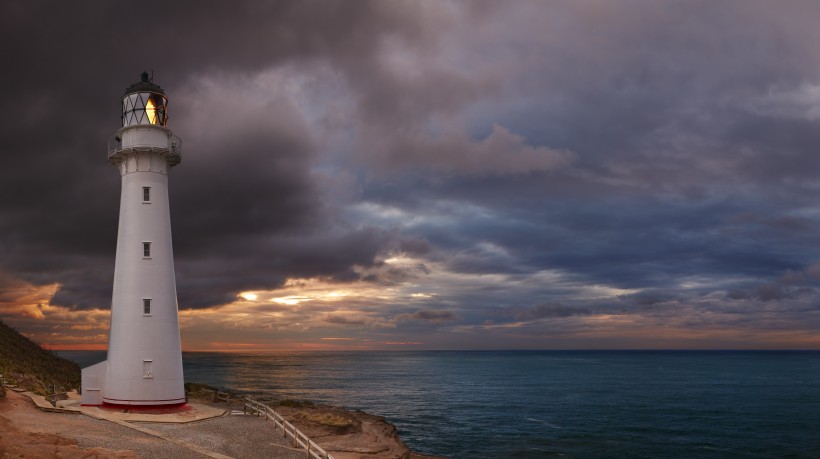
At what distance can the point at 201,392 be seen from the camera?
41719mm

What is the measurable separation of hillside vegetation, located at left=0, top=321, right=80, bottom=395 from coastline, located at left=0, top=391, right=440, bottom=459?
5.27 metres

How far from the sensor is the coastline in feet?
69.5

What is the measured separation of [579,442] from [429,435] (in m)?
12.7

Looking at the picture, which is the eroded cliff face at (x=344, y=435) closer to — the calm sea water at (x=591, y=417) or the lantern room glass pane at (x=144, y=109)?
the calm sea water at (x=591, y=417)

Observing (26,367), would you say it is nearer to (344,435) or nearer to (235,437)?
(235,437)

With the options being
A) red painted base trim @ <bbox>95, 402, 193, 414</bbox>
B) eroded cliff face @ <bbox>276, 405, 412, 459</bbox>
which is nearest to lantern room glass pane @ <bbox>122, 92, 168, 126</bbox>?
red painted base trim @ <bbox>95, 402, 193, 414</bbox>

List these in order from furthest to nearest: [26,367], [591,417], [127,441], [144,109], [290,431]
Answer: [591,417] → [26,367] → [144,109] → [290,431] → [127,441]

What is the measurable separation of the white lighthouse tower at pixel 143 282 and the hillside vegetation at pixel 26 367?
21.0 ft

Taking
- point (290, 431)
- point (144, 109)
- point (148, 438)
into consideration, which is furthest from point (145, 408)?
point (144, 109)

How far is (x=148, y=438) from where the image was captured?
80.9ft

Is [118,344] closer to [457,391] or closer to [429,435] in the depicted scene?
[429,435]

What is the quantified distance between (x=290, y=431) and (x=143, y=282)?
36.5 ft

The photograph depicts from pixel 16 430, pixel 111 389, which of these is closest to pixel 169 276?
pixel 111 389

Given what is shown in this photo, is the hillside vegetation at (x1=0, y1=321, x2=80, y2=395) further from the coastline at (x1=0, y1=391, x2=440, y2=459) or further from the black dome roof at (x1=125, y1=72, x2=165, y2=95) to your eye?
the black dome roof at (x1=125, y1=72, x2=165, y2=95)
